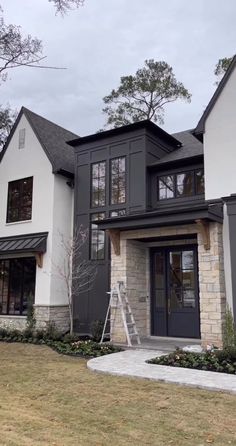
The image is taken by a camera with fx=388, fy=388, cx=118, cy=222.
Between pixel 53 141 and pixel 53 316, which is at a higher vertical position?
pixel 53 141

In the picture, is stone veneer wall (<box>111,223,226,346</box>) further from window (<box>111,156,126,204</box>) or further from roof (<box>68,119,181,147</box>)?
roof (<box>68,119,181,147</box>)

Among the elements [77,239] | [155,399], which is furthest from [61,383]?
[77,239]

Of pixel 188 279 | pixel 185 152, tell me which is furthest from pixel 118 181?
pixel 188 279

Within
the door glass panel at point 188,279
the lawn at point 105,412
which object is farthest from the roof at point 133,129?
the lawn at point 105,412

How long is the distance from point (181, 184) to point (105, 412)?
7.97 m

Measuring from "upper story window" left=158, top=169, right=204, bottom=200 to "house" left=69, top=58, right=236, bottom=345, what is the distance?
30 millimetres

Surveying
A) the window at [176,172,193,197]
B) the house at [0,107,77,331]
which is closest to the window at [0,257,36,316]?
the house at [0,107,77,331]

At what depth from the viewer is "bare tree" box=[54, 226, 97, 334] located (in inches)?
495

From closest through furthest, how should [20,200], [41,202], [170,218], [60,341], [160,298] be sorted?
[170,218]
[60,341]
[160,298]
[41,202]
[20,200]

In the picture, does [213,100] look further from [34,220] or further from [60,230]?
[34,220]

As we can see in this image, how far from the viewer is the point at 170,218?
9.30m

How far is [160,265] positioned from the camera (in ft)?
37.1

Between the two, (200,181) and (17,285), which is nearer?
(200,181)

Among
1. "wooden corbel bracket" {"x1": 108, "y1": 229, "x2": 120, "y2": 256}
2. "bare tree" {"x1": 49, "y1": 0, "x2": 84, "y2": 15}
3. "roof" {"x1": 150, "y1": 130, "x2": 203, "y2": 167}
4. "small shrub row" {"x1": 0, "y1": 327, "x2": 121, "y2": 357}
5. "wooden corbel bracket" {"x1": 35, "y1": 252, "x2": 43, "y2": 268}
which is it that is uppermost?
"bare tree" {"x1": 49, "y1": 0, "x2": 84, "y2": 15}
